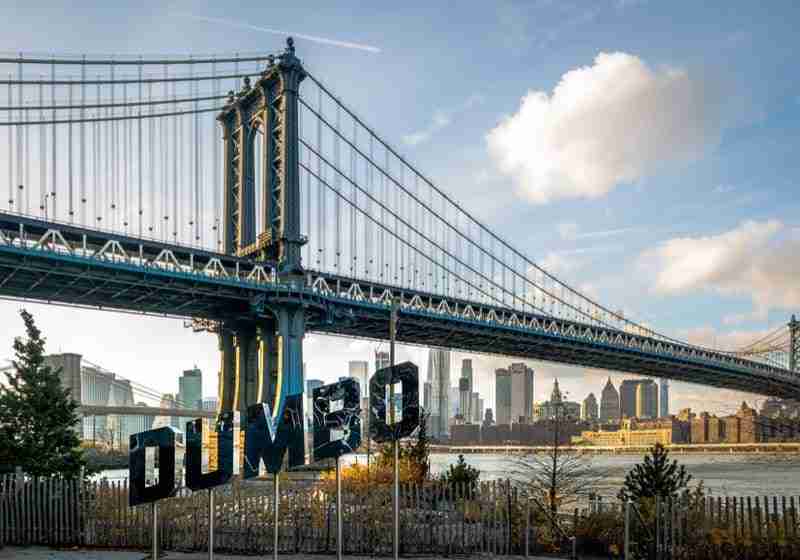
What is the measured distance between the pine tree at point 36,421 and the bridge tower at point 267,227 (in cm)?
2604

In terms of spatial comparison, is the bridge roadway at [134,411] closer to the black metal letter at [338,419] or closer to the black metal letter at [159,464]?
the black metal letter at [159,464]

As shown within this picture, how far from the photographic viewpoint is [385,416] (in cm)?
1697

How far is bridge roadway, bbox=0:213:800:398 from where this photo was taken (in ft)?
153

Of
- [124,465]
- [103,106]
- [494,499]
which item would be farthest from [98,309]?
[494,499]

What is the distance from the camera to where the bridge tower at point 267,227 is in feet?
179

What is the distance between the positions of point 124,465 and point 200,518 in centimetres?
6230

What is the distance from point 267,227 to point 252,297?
4904mm

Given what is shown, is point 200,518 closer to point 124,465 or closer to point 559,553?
point 559,553

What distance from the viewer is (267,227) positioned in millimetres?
55312

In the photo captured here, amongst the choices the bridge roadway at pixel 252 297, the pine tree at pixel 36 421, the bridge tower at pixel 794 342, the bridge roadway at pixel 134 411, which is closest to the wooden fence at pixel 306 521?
the pine tree at pixel 36 421

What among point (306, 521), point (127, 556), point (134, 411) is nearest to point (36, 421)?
point (127, 556)

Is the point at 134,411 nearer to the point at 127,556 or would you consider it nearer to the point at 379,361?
the point at 379,361

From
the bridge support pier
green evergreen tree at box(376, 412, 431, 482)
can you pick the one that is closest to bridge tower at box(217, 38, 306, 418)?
the bridge support pier

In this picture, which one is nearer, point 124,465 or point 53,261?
point 53,261
